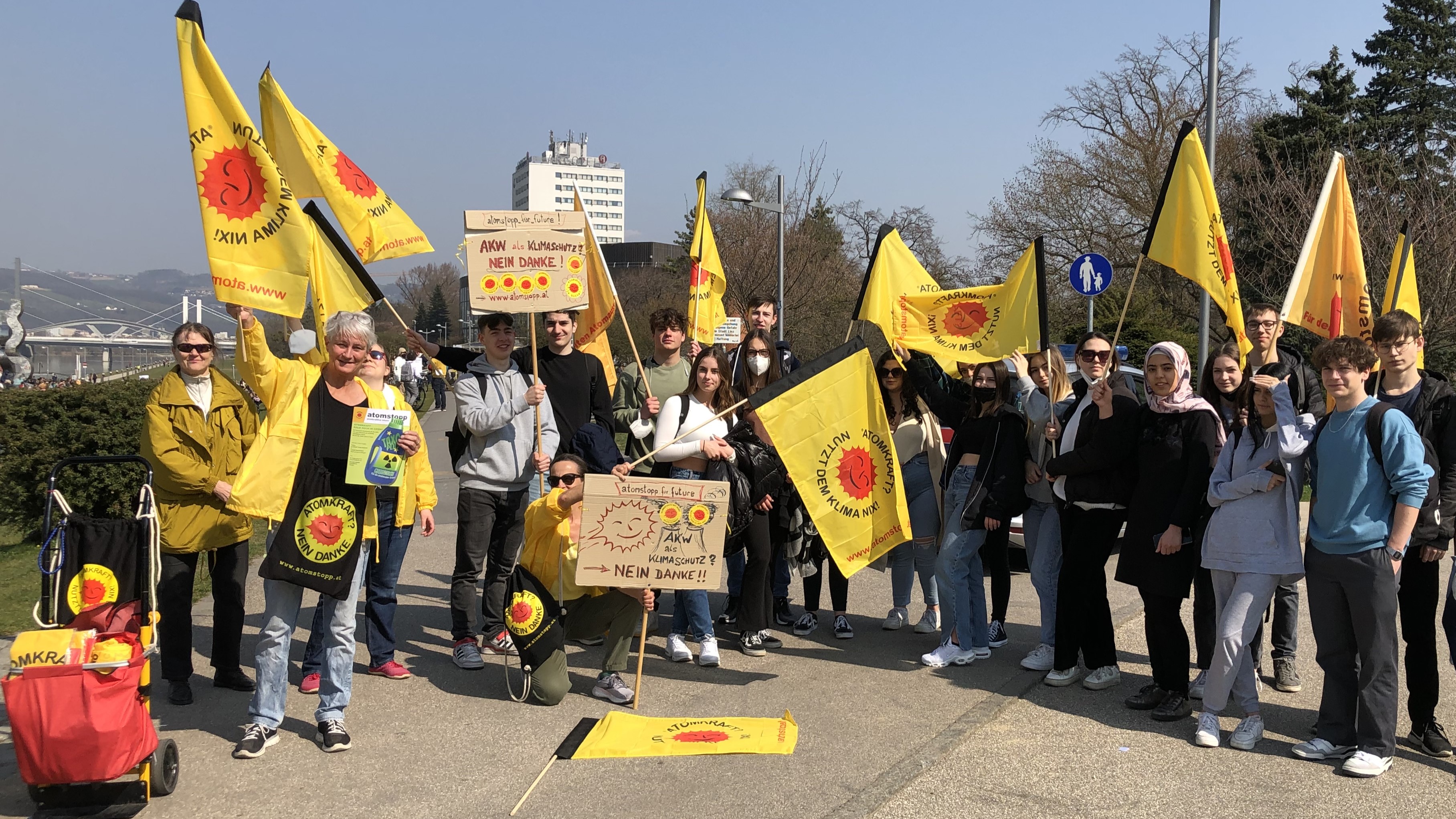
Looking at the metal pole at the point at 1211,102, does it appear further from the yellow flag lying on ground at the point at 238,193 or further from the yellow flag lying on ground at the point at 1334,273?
the yellow flag lying on ground at the point at 238,193

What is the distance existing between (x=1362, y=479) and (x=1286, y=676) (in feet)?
5.80

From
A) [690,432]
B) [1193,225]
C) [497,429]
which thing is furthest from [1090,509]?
[497,429]

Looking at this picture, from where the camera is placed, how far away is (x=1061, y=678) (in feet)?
19.8

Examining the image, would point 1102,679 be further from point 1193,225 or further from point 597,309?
point 597,309

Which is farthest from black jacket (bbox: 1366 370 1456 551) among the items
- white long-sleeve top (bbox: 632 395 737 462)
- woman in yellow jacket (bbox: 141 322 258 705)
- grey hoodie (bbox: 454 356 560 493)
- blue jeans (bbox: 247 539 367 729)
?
woman in yellow jacket (bbox: 141 322 258 705)

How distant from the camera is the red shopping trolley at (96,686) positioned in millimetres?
4008

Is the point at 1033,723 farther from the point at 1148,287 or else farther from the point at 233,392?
the point at 1148,287

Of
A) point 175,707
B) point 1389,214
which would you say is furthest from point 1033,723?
point 1389,214

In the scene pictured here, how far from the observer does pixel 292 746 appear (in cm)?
507

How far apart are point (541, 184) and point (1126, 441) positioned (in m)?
184

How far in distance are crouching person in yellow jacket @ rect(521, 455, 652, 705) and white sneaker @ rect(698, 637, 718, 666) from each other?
52 centimetres

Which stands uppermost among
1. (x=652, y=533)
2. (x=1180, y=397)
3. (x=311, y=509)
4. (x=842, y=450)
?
(x=1180, y=397)

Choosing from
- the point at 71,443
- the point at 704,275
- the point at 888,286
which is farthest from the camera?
the point at 704,275

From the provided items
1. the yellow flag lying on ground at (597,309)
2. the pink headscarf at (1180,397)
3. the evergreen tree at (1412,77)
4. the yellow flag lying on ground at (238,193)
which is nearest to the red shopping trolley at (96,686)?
the yellow flag lying on ground at (238,193)
